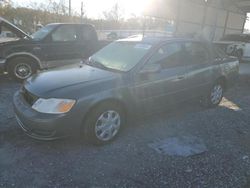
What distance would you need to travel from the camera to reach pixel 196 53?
530 cm

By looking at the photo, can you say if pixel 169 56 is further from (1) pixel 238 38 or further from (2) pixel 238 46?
(1) pixel 238 38

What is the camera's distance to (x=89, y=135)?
381 centimetres

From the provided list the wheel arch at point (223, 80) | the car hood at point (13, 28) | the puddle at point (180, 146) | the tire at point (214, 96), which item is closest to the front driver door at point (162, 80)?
the puddle at point (180, 146)

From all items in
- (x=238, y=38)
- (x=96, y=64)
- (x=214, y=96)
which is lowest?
(x=214, y=96)

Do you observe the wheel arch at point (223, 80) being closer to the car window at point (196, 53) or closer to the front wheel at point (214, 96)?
the front wheel at point (214, 96)

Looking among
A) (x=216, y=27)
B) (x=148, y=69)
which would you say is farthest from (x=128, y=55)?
(x=216, y=27)

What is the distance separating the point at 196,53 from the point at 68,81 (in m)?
2.72

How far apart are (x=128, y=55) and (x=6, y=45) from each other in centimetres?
416

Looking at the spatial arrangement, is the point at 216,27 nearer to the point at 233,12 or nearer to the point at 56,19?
the point at 233,12

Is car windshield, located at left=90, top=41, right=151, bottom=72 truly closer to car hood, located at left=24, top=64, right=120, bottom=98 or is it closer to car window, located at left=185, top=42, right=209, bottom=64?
car hood, located at left=24, top=64, right=120, bottom=98

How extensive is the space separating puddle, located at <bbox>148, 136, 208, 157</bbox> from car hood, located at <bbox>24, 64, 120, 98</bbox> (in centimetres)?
122

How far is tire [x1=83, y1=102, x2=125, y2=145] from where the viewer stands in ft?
12.3

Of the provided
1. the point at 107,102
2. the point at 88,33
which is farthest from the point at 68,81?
the point at 88,33

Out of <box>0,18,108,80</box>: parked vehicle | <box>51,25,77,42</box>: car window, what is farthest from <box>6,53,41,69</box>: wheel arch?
<box>51,25,77,42</box>: car window
